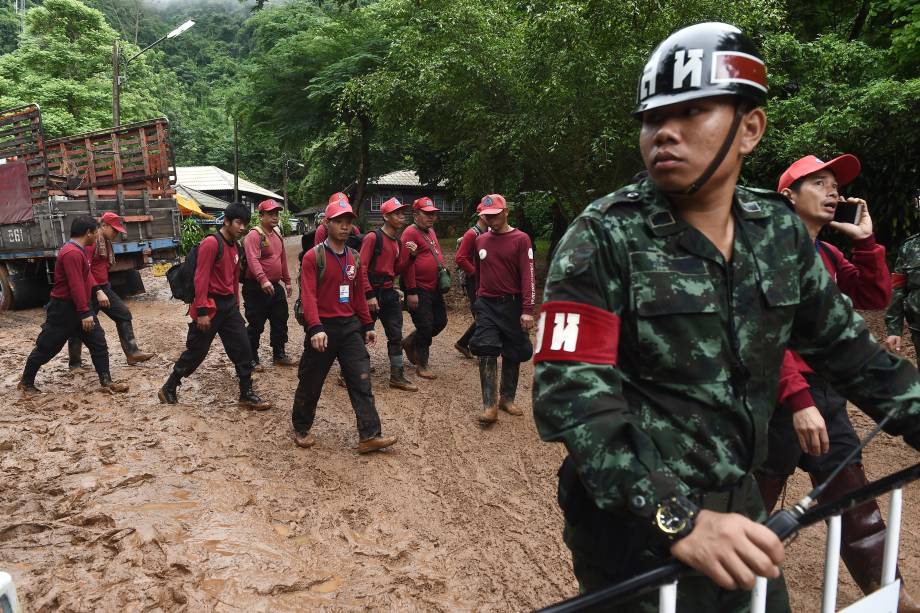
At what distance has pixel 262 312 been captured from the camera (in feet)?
27.0

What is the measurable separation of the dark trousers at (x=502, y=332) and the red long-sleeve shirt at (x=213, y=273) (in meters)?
2.63

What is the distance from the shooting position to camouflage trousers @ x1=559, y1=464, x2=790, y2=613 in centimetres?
151

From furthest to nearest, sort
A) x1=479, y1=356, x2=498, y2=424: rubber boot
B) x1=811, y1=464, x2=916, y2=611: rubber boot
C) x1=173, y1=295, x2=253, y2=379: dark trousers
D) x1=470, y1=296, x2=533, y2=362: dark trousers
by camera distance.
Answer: x1=173, y1=295, x2=253, y2=379: dark trousers, x1=470, y1=296, x2=533, y2=362: dark trousers, x1=479, y1=356, x2=498, y2=424: rubber boot, x1=811, y1=464, x2=916, y2=611: rubber boot

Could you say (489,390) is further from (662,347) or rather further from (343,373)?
(662,347)

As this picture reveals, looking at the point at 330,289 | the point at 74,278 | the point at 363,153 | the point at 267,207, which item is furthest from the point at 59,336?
the point at 363,153

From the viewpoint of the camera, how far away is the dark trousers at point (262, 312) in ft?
26.8

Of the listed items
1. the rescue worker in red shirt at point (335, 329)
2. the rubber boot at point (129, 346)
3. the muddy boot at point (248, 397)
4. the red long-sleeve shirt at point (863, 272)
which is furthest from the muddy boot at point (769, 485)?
the rubber boot at point (129, 346)

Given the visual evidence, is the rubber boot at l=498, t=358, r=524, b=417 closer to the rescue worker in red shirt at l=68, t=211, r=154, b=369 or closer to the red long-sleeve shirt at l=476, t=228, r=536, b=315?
the red long-sleeve shirt at l=476, t=228, r=536, b=315

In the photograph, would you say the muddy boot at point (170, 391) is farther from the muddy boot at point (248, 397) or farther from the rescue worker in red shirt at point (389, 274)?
the rescue worker in red shirt at point (389, 274)

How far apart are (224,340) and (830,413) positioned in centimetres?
562

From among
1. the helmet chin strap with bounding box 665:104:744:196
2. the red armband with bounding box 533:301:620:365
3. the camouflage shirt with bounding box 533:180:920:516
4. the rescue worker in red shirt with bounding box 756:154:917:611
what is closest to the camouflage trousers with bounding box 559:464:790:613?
the camouflage shirt with bounding box 533:180:920:516

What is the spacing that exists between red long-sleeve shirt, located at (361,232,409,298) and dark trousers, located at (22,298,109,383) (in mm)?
3048

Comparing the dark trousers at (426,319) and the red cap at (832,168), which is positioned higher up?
the red cap at (832,168)

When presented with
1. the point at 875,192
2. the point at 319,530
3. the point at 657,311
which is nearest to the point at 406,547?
the point at 319,530
